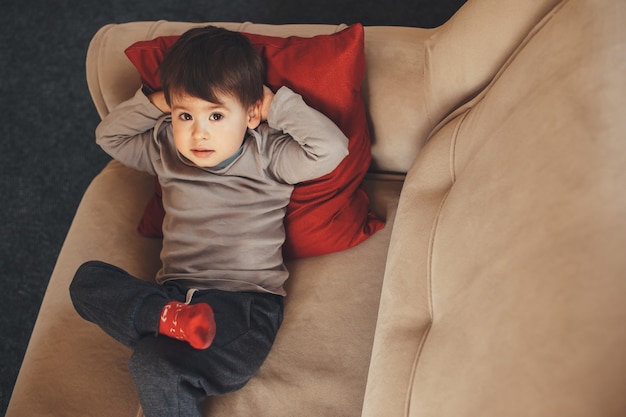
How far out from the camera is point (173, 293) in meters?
1.22

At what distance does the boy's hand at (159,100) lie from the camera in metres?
1.27

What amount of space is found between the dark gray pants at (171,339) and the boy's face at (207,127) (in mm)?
265

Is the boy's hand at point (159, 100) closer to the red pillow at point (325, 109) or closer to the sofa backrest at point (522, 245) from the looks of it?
the red pillow at point (325, 109)

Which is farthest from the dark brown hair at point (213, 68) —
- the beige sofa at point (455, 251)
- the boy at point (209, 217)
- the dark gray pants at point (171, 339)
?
the dark gray pants at point (171, 339)

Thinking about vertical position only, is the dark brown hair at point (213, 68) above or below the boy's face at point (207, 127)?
above

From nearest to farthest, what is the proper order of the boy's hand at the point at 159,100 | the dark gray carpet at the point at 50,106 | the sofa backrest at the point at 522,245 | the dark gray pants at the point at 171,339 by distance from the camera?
the sofa backrest at the point at 522,245
the dark gray pants at the point at 171,339
the boy's hand at the point at 159,100
the dark gray carpet at the point at 50,106

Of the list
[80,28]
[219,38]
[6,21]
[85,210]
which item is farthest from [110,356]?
[6,21]

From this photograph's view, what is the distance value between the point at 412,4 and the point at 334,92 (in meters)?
1.00

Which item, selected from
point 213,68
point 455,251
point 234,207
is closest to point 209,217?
point 234,207

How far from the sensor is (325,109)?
1.23 meters

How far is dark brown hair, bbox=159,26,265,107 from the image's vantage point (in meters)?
1.15

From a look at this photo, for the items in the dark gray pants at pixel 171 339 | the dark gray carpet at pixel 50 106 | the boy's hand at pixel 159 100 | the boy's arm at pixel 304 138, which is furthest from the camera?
the dark gray carpet at pixel 50 106

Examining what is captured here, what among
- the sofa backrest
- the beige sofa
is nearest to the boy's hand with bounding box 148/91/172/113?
the beige sofa

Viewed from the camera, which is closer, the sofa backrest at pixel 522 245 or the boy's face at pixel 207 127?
the sofa backrest at pixel 522 245
